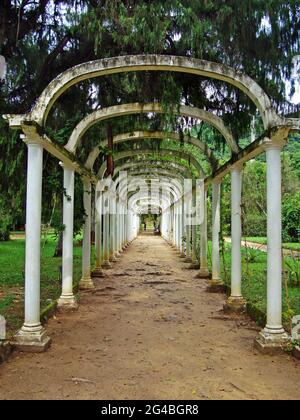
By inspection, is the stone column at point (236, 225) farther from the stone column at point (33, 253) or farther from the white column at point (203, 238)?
the white column at point (203, 238)

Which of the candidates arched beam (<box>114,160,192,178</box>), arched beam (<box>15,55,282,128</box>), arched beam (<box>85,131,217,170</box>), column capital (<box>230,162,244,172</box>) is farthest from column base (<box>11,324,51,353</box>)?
arched beam (<box>114,160,192,178</box>)

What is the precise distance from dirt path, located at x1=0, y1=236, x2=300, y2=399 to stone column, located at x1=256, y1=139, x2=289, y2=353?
1.00 feet

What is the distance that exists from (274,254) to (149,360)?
1960 mm

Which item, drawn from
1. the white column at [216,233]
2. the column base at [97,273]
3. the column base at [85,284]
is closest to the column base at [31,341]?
the column base at [85,284]

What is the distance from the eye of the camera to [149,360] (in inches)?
195

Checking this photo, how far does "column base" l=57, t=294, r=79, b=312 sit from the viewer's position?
7.72 metres

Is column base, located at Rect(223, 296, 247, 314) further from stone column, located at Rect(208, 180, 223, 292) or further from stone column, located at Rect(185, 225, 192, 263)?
stone column, located at Rect(185, 225, 192, 263)

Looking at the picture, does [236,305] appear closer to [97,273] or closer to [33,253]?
[33,253]

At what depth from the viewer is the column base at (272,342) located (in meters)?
5.23

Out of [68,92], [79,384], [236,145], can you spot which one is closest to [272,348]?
[79,384]

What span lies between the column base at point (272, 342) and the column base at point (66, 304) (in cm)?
357

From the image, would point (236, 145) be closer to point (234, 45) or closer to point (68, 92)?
point (234, 45)

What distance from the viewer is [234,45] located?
644 centimetres
